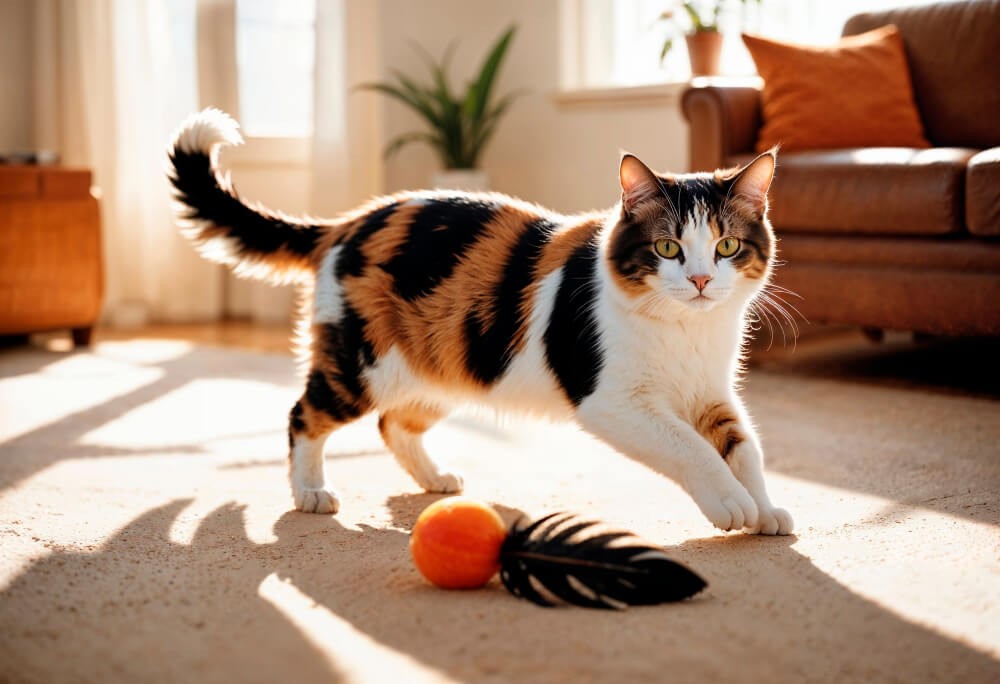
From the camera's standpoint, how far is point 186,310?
4.56m

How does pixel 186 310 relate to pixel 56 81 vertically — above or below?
below

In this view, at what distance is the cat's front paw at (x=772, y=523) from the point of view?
157cm

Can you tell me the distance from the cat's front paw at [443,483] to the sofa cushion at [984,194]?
4.71 feet

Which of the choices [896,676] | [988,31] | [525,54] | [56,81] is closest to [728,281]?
[896,676]

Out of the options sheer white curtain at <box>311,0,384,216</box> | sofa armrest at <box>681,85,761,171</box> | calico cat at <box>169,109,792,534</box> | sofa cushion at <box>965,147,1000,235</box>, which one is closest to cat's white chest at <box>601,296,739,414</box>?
calico cat at <box>169,109,792,534</box>

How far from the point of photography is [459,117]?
4297 millimetres

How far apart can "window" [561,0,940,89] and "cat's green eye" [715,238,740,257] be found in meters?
2.61

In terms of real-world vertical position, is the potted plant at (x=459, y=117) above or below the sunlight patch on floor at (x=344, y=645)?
above

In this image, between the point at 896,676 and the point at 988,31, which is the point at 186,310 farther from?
the point at 896,676

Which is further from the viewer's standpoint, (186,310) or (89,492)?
(186,310)

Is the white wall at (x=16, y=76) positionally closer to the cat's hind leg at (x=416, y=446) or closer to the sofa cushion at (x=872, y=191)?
the sofa cushion at (x=872, y=191)

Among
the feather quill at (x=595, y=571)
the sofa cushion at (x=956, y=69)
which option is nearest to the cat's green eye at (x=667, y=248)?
the feather quill at (x=595, y=571)

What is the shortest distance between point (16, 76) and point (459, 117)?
177cm

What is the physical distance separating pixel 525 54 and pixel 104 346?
2.02 metres
